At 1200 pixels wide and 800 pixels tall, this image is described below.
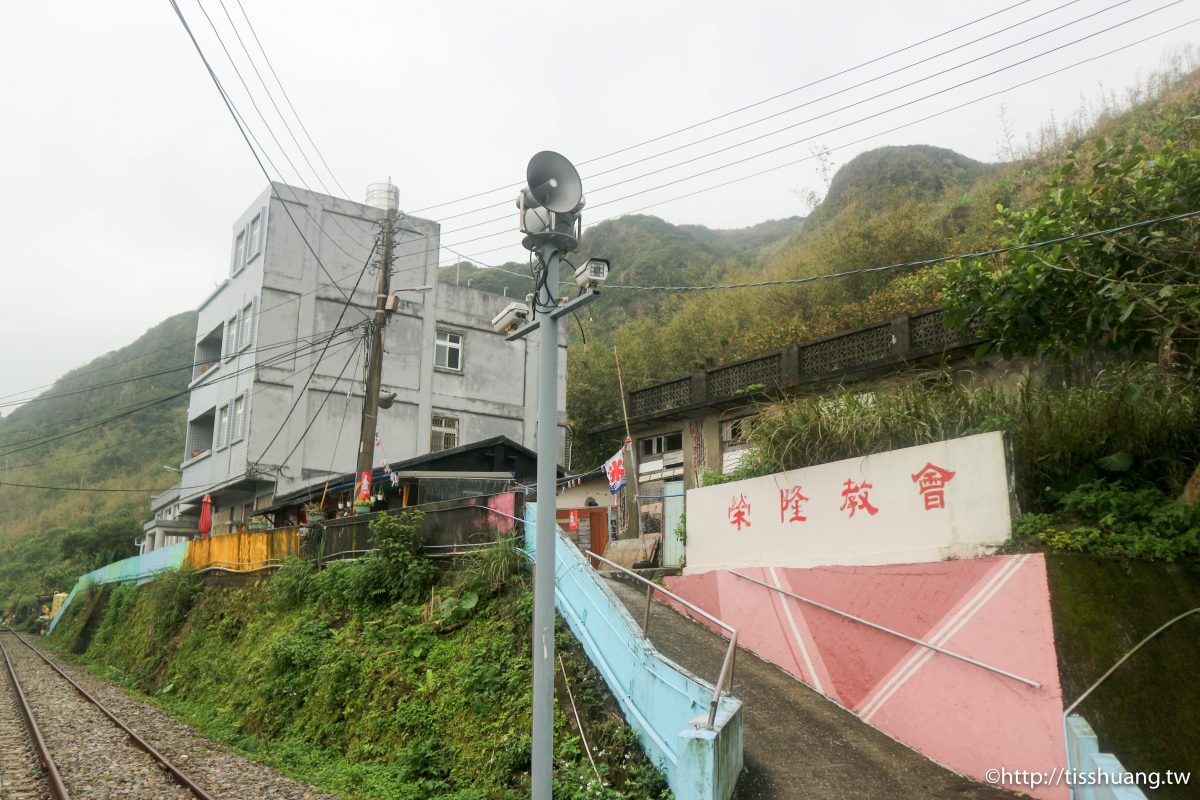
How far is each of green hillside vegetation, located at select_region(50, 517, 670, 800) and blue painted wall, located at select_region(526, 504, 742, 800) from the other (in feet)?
0.78

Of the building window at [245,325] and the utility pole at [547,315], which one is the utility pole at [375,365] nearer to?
the building window at [245,325]

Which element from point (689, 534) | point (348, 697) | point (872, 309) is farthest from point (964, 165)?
point (348, 697)

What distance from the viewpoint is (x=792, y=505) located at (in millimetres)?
10828

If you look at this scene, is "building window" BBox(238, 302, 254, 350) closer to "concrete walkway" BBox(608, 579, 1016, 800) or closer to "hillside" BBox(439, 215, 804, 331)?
"hillside" BBox(439, 215, 804, 331)

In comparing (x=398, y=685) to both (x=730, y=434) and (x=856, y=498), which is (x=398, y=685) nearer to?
(x=856, y=498)

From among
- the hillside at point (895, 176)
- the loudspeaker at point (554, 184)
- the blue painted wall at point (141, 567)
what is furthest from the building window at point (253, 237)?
the hillside at point (895, 176)

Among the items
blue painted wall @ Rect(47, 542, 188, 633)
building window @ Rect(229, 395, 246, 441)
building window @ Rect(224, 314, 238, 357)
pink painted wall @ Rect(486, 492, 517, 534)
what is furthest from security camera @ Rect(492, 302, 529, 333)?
building window @ Rect(224, 314, 238, 357)

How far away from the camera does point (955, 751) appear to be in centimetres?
787

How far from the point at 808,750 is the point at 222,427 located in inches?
985

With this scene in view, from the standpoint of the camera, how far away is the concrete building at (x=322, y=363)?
26.7 meters

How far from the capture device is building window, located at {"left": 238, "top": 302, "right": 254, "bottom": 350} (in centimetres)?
2745

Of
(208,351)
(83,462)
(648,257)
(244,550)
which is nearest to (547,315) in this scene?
(244,550)

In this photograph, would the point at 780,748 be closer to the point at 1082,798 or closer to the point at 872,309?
the point at 1082,798

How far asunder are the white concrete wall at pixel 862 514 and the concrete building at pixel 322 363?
16.6 m
